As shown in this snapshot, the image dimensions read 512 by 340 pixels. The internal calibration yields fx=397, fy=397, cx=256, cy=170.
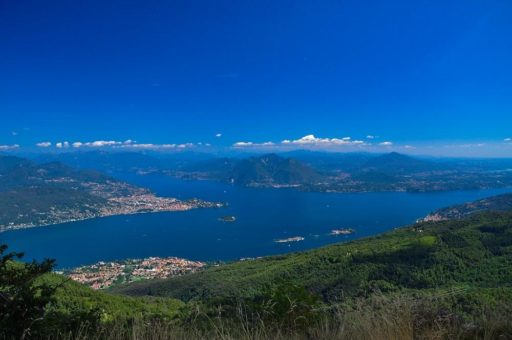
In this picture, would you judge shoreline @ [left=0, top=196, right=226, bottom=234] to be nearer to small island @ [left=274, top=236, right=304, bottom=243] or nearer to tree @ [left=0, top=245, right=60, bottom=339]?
small island @ [left=274, top=236, right=304, bottom=243]

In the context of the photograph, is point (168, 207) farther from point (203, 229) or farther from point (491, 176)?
point (491, 176)

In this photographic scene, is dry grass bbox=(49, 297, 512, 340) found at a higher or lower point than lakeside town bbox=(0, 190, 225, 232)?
higher

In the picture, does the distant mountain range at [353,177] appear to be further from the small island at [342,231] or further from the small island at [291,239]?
the small island at [291,239]

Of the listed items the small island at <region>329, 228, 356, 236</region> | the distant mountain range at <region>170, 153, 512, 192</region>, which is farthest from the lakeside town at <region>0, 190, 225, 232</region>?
the distant mountain range at <region>170, 153, 512, 192</region>

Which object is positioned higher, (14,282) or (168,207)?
(14,282)

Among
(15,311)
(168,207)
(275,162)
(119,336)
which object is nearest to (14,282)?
(15,311)

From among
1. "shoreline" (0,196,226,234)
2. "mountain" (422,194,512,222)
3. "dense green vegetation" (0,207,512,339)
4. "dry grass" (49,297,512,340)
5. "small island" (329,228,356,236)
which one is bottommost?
"shoreline" (0,196,226,234)
